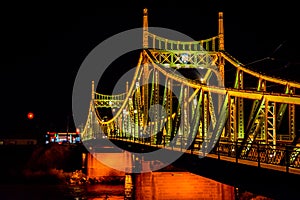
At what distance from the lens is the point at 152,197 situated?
3878 centimetres

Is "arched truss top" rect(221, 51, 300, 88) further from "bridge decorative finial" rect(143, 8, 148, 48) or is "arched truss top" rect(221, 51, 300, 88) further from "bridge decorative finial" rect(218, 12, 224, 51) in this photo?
"bridge decorative finial" rect(143, 8, 148, 48)

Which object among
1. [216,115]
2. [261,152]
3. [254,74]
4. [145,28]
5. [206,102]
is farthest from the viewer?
[145,28]

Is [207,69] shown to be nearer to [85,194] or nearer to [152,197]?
[152,197]

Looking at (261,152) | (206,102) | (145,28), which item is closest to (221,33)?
(145,28)

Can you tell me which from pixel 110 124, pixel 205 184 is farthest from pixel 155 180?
pixel 110 124

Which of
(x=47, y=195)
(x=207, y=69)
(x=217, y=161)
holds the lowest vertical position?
(x=47, y=195)

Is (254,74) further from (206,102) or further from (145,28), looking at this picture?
(145,28)

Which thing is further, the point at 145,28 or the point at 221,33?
the point at 145,28

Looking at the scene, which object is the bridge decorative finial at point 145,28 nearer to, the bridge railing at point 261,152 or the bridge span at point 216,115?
the bridge span at point 216,115

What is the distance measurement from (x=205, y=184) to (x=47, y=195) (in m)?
23.4

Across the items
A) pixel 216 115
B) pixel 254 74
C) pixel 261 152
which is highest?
pixel 254 74

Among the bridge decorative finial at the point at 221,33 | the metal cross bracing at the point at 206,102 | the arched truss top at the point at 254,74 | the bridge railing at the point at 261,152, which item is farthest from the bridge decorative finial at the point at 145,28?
the bridge railing at the point at 261,152

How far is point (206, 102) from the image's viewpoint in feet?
98.6

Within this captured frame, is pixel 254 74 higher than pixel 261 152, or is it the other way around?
pixel 254 74
